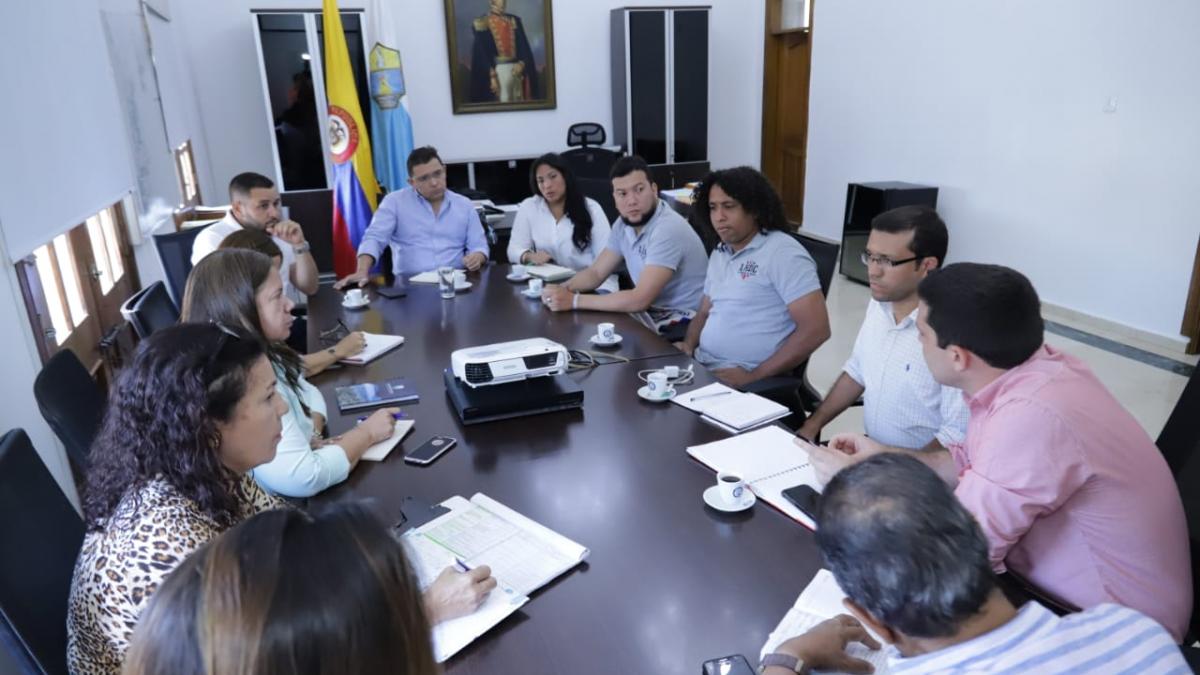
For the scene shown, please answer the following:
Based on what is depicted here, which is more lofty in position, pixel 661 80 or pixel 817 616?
pixel 661 80

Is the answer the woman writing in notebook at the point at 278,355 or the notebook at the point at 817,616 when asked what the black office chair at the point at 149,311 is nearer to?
the woman writing in notebook at the point at 278,355

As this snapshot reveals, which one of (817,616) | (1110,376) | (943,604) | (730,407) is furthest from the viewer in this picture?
(1110,376)

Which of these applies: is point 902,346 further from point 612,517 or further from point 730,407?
point 612,517

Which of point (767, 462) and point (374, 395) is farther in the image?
point (374, 395)

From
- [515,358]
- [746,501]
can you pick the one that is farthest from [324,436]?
[746,501]

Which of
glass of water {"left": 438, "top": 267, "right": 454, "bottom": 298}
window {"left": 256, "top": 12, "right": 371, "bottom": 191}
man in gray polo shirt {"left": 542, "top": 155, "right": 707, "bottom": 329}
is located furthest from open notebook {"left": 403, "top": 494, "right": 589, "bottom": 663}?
window {"left": 256, "top": 12, "right": 371, "bottom": 191}

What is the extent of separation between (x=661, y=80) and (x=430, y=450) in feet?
18.5

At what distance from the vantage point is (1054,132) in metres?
4.50

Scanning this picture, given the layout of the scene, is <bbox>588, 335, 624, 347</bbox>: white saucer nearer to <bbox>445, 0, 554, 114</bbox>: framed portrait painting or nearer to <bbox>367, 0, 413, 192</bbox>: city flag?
<bbox>367, 0, 413, 192</bbox>: city flag

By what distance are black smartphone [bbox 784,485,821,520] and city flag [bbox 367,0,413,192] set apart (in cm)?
497

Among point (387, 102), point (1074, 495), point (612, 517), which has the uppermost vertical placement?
point (387, 102)

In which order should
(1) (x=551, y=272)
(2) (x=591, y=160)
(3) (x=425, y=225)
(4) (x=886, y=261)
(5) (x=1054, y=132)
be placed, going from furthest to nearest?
(2) (x=591, y=160)
(5) (x=1054, y=132)
(3) (x=425, y=225)
(1) (x=551, y=272)
(4) (x=886, y=261)

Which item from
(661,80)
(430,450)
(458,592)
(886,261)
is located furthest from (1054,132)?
(458,592)

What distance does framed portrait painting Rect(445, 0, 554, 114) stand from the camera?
20.8 feet
